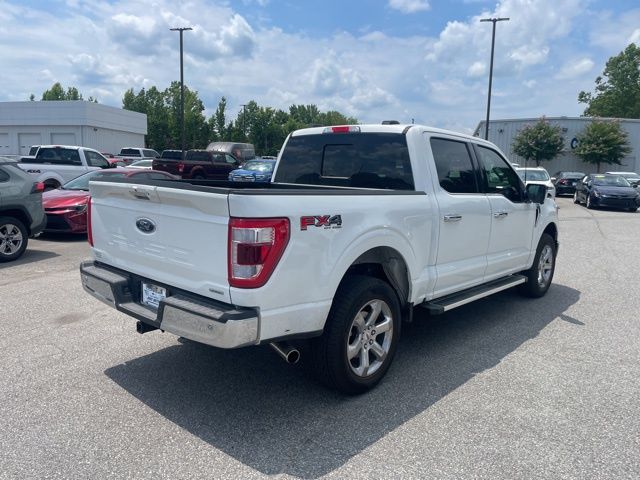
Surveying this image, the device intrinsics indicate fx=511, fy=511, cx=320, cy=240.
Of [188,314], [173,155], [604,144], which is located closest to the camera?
[188,314]

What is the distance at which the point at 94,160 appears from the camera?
53.4 feet

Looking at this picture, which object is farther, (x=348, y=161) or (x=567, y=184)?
(x=567, y=184)

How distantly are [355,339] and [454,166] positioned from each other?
207cm

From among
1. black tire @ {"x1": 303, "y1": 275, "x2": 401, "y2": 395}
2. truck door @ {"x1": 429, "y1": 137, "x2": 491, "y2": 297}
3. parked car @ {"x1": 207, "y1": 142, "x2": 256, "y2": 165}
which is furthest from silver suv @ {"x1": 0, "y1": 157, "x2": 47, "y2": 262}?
parked car @ {"x1": 207, "y1": 142, "x2": 256, "y2": 165}

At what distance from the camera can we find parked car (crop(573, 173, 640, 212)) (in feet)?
65.4

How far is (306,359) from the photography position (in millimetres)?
3715

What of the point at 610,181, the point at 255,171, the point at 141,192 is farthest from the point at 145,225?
the point at 610,181

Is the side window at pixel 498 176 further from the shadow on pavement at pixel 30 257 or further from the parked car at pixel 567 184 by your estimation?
the parked car at pixel 567 184

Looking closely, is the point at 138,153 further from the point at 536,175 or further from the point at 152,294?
the point at 152,294

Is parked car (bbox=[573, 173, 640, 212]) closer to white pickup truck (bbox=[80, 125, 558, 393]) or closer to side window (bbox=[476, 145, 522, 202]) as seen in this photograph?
side window (bbox=[476, 145, 522, 202])

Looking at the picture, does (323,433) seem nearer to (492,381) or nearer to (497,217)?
(492,381)

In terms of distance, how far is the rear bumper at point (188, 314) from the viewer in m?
2.99

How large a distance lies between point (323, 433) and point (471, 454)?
917 millimetres

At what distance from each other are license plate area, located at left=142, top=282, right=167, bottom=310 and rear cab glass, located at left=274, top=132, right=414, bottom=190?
2.01m
